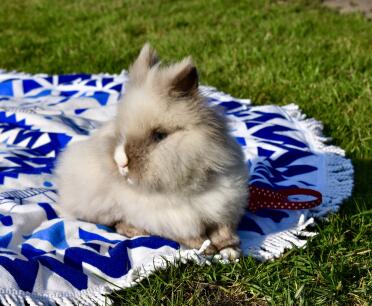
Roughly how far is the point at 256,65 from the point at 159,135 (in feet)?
11.1

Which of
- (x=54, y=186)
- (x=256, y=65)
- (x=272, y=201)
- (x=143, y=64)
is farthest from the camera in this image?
(x=256, y=65)

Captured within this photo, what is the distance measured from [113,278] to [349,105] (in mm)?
2723

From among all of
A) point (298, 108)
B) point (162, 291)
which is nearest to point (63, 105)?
point (298, 108)

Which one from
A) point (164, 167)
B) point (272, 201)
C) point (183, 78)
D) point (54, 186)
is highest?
point (183, 78)

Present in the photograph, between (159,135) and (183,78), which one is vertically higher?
(183,78)

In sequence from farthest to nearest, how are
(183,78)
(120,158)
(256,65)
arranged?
1. (256,65)
2. (183,78)
3. (120,158)

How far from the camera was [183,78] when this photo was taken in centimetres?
238

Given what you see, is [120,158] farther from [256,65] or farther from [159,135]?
[256,65]

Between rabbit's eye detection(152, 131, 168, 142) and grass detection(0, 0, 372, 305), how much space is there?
2.00 feet

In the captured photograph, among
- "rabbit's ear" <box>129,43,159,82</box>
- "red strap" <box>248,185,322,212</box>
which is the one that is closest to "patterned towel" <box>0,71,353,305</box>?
"red strap" <box>248,185,322,212</box>

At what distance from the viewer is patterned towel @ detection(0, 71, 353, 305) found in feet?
8.18

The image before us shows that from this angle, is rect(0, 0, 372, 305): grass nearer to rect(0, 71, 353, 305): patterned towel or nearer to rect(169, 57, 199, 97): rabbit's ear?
rect(0, 71, 353, 305): patterned towel

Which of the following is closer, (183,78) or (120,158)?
(120,158)

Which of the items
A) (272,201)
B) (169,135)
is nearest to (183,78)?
(169,135)
